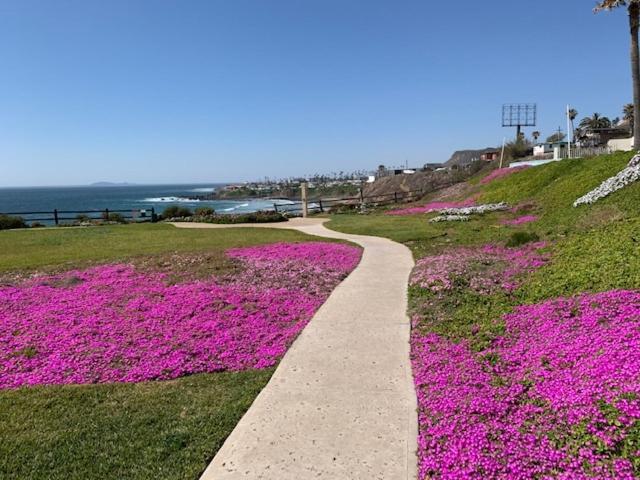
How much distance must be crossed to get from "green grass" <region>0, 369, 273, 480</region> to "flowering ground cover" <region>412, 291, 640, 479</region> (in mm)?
2258

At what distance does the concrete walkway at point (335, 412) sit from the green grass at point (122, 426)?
0.32 metres

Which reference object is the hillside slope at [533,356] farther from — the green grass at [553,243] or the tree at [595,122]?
the tree at [595,122]

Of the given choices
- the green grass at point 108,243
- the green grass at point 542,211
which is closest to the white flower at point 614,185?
the green grass at point 542,211

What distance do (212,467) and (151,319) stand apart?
5.13 metres

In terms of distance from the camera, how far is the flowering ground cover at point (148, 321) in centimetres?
695

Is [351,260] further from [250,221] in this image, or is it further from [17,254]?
[250,221]

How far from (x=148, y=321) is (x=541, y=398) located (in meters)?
6.86

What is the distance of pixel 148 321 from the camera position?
28.9 feet

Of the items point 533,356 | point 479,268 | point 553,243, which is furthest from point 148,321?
point 553,243

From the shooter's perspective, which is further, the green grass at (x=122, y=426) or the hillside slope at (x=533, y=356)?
the green grass at (x=122, y=426)

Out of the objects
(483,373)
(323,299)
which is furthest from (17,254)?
(483,373)

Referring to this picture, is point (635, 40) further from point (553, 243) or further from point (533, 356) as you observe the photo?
point (533, 356)

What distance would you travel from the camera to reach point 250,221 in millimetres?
31297

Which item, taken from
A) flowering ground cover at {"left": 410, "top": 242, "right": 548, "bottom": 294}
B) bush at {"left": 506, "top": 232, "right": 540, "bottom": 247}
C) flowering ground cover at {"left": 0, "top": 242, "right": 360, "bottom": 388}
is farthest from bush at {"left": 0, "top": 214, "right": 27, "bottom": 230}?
bush at {"left": 506, "top": 232, "right": 540, "bottom": 247}
